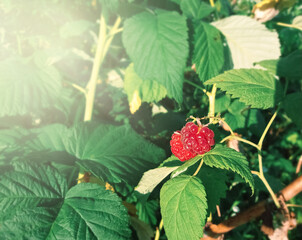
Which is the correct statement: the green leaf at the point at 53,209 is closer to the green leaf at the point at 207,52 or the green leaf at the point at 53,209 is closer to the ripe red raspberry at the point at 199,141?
the ripe red raspberry at the point at 199,141

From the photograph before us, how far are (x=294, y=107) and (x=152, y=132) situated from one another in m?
0.55

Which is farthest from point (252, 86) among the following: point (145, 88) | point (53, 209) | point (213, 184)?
point (53, 209)

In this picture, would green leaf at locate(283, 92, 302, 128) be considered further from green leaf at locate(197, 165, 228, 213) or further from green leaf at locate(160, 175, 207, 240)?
green leaf at locate(160, 175, 207, 240)

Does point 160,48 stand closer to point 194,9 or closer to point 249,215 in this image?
point 194,9

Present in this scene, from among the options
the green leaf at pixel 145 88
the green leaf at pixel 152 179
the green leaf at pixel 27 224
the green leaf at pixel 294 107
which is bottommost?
the green leaf at pixel 27 224

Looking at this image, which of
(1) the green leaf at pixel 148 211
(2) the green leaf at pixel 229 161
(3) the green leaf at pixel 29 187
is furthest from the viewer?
(1) the green leaf at pixel 148 211

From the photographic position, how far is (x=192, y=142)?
0.55 metres

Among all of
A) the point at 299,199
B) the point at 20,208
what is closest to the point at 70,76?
the point at 20,208

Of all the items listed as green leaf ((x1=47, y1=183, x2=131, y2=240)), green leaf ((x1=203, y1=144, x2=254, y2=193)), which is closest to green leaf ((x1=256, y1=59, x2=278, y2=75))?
green leaf ((x1=203, y1=144, x2=254, y2=193))

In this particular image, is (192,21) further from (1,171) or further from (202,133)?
(1,171)

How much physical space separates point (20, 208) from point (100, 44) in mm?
609

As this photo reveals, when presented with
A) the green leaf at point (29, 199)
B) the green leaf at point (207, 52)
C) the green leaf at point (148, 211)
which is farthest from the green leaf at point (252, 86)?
the green leaf at point (148, 211)

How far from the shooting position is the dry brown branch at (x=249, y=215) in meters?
0.58

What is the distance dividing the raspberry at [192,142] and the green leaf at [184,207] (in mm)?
70
